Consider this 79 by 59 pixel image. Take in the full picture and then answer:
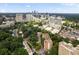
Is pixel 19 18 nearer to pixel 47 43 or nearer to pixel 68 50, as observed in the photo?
pixel 47 43

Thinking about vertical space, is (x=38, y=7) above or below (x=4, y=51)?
above

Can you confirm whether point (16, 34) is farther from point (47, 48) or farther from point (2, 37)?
point (47, 48)

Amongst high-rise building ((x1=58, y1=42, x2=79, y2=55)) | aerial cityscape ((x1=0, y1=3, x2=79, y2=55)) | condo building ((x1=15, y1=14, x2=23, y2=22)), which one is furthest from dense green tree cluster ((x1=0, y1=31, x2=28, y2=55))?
high-rise building ((x1=58, y1=42, x2=79, y2=55))

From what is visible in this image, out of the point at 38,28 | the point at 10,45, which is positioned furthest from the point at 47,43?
the point at 10,45

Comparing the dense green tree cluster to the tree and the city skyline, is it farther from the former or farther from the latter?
the city skyline

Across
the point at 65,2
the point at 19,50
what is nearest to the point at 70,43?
the point at 65,2

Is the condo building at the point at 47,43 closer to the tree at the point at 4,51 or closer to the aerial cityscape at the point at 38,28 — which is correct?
the aerial cityscape at the point at 38,28
